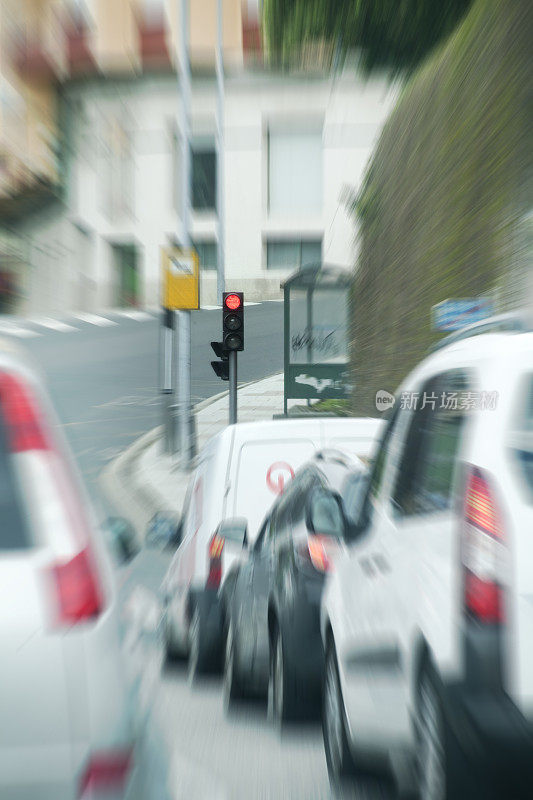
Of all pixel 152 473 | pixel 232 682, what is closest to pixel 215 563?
pixel 232 682

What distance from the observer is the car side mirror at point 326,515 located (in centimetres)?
374

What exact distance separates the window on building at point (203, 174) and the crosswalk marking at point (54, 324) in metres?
9.10

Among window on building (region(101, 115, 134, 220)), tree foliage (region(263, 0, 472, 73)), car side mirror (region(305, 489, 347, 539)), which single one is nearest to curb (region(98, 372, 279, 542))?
car side mirror (region(305, 489, 347, 539))

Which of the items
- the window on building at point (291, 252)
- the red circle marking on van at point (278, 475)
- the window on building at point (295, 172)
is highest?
the window on building at point (295, 172)

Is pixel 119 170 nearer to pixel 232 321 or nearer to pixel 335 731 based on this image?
pixel 232 321

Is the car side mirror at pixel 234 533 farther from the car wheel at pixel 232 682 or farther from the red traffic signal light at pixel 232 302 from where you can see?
the red traffic signal light at pixel 232 302

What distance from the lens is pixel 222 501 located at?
5.82 metres

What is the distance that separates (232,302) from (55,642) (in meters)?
12.5

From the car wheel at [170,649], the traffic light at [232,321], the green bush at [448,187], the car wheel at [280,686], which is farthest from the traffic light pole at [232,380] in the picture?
the car wheel at [280,686]

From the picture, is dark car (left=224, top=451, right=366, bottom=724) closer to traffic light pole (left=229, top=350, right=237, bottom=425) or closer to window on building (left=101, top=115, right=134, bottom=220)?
traffic light pole (left=229, top=350, right=237, bottom=425)

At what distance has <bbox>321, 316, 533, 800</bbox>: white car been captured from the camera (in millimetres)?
2250

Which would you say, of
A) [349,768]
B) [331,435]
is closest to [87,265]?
[331,435]

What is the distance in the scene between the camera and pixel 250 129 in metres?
40.9

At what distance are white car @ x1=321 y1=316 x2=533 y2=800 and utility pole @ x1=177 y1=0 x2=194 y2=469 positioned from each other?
45.5 feet
